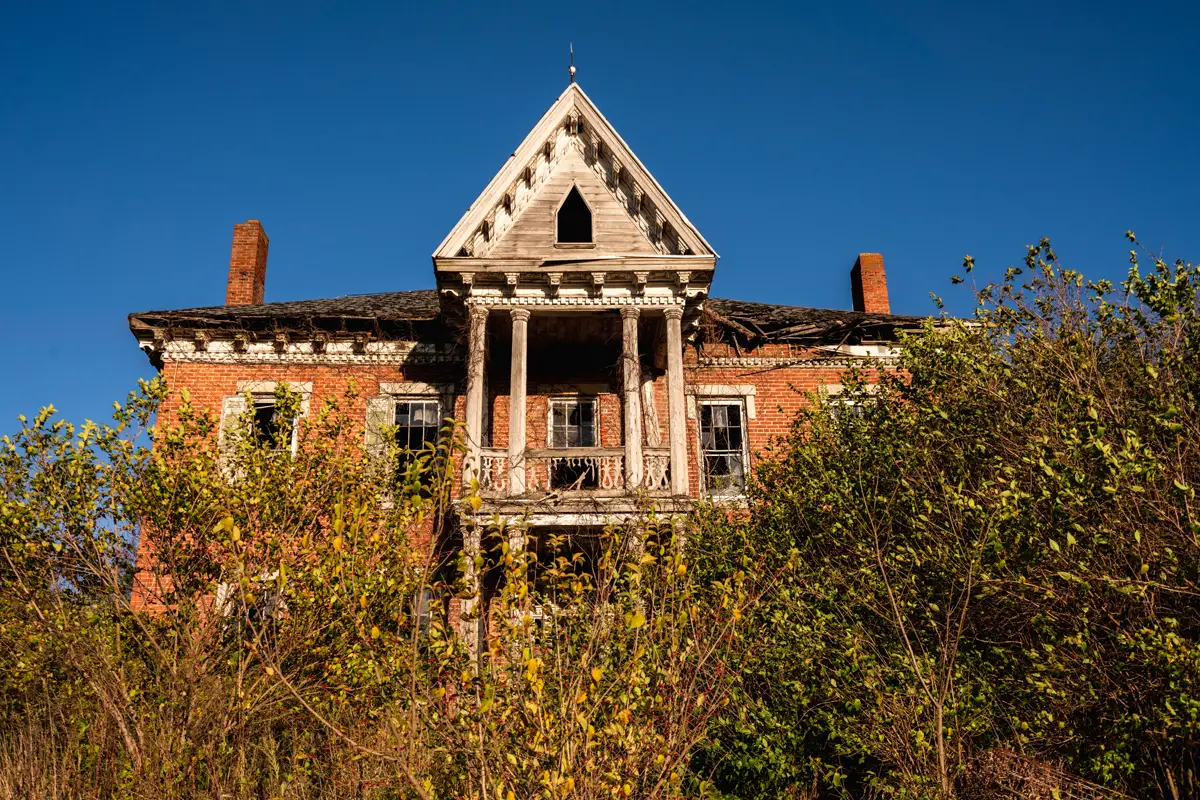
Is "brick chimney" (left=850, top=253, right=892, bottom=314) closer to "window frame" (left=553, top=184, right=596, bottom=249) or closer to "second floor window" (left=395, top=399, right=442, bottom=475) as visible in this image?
"window frame" (left=553, top=184, right=596, bottom=249)

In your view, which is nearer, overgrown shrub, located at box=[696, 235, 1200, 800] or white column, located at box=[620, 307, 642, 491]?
overgrown shrub, located at box=[696, 235, 1200, 800]

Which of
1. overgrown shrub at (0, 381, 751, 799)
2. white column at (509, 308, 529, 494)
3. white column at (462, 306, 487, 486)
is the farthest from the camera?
white column at (462, 306, 487, 486)

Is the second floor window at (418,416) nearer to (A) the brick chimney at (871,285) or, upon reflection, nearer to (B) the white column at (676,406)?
(B) the white column at (676,406)

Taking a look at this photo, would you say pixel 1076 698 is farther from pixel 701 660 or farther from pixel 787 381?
pixel 787 381

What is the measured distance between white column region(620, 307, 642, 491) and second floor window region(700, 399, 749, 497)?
288 cm

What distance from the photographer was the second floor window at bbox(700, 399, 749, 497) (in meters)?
16.7

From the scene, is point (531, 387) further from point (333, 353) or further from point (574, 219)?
point (333, 353)

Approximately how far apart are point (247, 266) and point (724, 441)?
11020mm

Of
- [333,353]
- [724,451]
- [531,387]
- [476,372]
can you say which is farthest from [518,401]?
[333,353]

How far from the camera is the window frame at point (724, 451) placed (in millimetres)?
16312

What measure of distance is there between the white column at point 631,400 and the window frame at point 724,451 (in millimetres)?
2492

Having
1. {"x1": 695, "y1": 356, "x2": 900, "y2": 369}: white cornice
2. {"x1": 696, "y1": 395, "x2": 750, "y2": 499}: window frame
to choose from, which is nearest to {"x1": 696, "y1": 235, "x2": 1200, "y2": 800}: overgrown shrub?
{"x1": 696, "y1": 395, "x2": 750, "y2": 499}: window frame

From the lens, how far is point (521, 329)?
14688mm

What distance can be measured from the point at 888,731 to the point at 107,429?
7.82 metres
